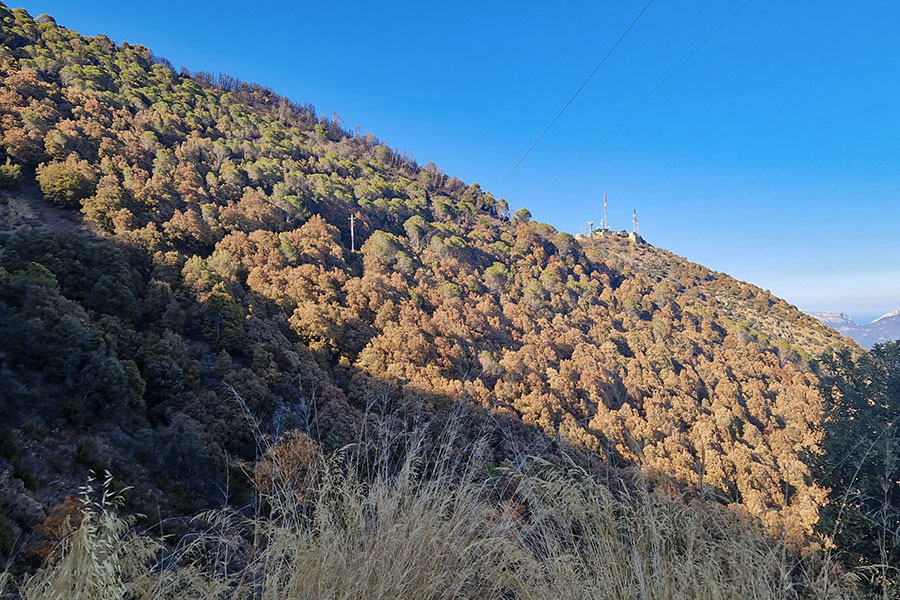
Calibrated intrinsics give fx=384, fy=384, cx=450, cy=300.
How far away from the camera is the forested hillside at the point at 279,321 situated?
6465 millimetres

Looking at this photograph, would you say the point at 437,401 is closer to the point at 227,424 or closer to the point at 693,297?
the point at 227,424

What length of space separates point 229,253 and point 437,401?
1064 cm

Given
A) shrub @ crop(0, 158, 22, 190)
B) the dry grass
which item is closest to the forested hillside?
shrub @ crop(0, 158, 22, 190)

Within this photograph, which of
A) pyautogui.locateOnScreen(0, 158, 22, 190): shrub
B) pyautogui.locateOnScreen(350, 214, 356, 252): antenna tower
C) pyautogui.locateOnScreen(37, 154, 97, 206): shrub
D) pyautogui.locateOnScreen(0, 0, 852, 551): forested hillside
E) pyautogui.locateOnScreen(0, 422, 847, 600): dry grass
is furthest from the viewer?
pyautogui.locateOnScreen(350, 214, 356, 252): antenna tower

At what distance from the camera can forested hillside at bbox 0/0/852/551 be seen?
255 inches

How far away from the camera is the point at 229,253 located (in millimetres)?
16109

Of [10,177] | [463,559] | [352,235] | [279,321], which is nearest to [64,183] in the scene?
[10,177]

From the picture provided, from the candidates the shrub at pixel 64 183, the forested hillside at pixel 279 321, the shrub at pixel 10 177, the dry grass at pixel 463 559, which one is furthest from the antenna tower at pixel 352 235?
the dry grass at pixel 463 559

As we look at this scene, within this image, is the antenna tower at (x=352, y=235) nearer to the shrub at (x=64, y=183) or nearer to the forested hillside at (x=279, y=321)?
the forested hillside at (x=279, y=321)

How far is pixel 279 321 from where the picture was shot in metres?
14.6

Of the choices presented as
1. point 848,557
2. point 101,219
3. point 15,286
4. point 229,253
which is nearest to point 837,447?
point 848,557

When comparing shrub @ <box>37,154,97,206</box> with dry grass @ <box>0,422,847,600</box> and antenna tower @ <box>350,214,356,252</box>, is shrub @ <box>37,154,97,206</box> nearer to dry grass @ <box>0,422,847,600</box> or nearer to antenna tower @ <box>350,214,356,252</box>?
antenna tower @ <box>350,214,356,252</box>

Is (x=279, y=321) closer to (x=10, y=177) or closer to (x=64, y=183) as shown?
(x=64, y=183)

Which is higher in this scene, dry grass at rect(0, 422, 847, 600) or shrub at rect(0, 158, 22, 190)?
shrub at rect(0, 158, 22, 190)
